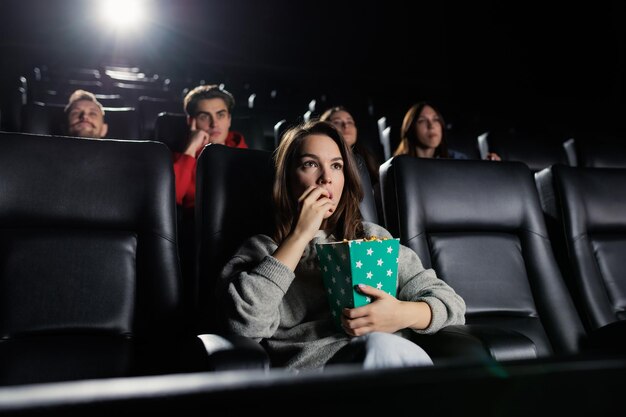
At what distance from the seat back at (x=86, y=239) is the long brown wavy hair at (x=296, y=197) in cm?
26

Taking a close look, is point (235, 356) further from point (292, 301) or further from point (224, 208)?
point (224, 208)

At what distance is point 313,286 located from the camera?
3.75 feet

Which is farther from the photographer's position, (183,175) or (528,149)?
(528,149)

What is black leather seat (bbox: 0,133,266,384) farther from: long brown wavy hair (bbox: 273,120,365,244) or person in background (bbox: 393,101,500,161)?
person in background (bbox: 393,101,500,161)

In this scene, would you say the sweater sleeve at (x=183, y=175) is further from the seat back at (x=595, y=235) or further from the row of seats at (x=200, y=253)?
the seat back at (x=595, y=235)

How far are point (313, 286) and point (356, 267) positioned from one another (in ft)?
0.87

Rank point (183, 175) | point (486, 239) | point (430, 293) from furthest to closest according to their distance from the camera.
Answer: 1. point (183, 175)
2. point (486, 239)
3. point (430, 293)

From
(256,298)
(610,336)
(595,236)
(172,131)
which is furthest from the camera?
(172,131)

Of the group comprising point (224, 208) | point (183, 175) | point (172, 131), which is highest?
point (172, 131)

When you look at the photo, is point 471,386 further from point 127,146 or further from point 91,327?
point 127,146

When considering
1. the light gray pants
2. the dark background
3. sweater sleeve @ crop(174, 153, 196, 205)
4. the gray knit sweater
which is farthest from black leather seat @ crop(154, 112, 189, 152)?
the dark background

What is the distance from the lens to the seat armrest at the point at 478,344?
90 centimetres

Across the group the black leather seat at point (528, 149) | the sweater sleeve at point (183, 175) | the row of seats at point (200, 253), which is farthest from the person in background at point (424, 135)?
the sweater sleeve at point (183, 175)

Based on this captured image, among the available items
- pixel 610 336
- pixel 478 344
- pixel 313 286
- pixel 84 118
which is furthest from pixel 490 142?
pixel 478 344
